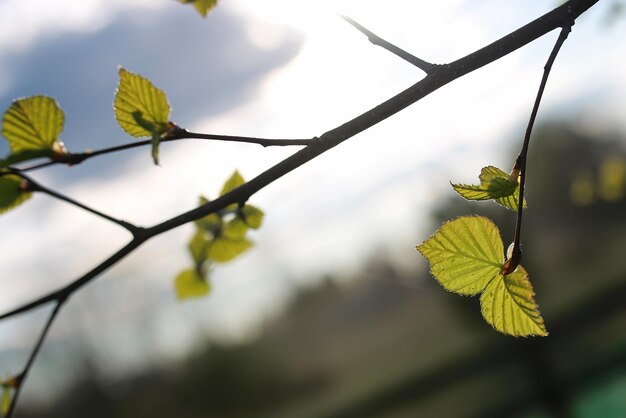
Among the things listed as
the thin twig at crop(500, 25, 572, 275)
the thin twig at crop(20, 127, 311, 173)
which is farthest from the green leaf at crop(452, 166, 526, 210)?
the thin twig at crop(20, 127, 311, 173)

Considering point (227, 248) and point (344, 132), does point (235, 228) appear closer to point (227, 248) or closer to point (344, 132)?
point (227, 248)

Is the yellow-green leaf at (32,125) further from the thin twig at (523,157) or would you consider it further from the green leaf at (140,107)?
the thin twig at (523,157)

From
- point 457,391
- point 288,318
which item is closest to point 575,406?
point 457,391

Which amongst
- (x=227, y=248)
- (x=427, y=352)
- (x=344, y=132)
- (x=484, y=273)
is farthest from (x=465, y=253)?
(x=427, y=352)

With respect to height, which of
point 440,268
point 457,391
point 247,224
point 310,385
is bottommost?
point 440,268

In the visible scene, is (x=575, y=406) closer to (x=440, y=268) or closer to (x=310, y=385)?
(x=310, y=385)

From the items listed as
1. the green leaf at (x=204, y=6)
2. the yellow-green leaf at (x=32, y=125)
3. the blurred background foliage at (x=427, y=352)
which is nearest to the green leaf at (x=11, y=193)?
the yellow-green leaf at (x=32, y=125)

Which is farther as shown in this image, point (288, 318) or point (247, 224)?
point (288, 318)
